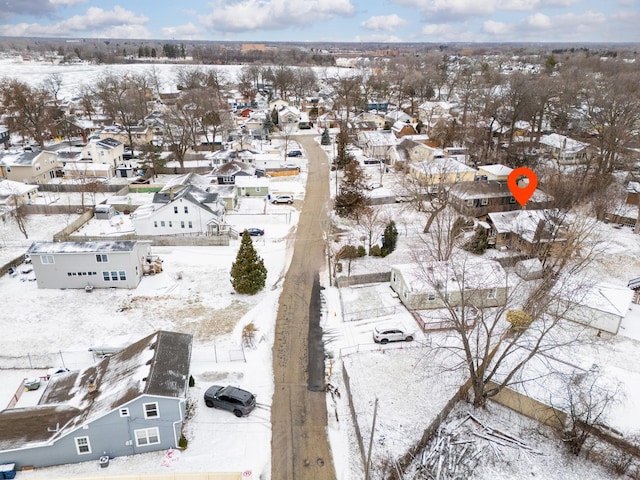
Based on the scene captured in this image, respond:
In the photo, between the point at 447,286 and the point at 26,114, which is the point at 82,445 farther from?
the point at 26,114

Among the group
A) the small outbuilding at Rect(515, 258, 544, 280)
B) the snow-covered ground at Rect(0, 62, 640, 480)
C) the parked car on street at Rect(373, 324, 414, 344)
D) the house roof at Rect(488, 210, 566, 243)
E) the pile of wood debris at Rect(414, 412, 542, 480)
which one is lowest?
the pile of wood debris at Rect(414, 412, 542, 480)

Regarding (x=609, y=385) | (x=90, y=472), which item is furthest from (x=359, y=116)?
(x=90, y=472)

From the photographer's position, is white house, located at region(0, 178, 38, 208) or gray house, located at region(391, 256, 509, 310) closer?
gray house, located at region(391, 256, 509, 310)

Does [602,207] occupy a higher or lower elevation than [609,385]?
higher

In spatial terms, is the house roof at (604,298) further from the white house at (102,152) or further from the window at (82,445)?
the white house at (102,152)

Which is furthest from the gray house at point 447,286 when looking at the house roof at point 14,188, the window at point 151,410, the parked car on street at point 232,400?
the house roof at point 14,188

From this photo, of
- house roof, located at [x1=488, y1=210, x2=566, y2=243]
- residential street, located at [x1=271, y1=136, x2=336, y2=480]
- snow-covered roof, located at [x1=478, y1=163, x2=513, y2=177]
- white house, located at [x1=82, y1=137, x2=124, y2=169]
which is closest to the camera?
residential street, located at [x1=271, y1=136, x2=336, y2=480]

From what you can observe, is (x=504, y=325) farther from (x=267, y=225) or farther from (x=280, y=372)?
(x=267, y=225)

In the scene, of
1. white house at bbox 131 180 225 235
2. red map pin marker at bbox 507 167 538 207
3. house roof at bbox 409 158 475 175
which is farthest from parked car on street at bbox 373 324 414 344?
house roof at bbox 409 158 475 175

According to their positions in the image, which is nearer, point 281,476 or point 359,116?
point 281,476

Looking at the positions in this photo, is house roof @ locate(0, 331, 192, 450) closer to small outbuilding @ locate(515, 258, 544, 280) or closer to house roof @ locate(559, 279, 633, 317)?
house roof @ locate(559, 279, 633, 317)
